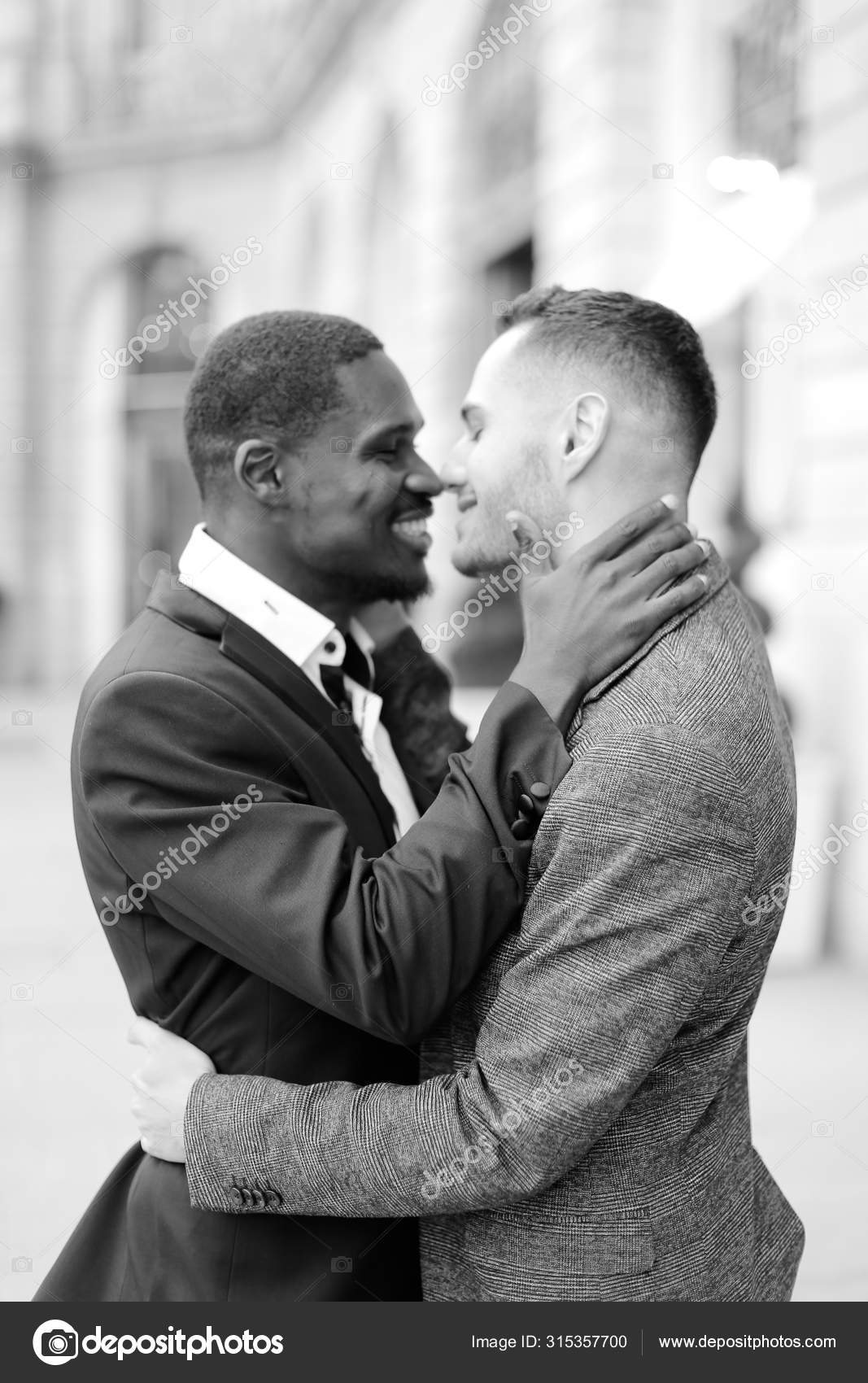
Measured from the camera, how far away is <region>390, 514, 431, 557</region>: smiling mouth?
7.19 feet

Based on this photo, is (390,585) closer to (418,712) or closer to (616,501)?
(418,712)

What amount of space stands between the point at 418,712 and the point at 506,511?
654mm

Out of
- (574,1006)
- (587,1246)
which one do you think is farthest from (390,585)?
(587,1246)

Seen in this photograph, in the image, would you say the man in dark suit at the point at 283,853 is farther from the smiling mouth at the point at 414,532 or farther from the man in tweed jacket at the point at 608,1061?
the smiling mouth at the point at 414,532

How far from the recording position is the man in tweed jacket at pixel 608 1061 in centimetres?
150

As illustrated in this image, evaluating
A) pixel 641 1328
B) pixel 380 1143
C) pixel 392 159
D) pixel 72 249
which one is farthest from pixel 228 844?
pixel 72 249

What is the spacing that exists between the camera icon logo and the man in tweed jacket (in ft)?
1.19

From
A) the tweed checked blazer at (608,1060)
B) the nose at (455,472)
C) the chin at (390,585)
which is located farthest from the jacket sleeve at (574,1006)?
the chin at (390,585)

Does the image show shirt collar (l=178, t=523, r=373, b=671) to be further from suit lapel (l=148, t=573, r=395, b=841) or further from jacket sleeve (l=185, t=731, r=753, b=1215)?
jacket sleeve (l=185, t=731, r=753, b=1215)

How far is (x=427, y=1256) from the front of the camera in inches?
70.5

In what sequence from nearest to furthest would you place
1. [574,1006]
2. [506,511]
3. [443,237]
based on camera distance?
[574,1006] → [506,511] → [443,237]

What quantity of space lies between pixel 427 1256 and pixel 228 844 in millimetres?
629

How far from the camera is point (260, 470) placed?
210 cm

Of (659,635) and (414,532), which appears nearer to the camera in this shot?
(659,635)
